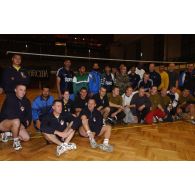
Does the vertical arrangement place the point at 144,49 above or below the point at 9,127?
above

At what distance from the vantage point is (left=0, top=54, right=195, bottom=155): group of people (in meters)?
3.63

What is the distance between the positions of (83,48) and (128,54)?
477cm

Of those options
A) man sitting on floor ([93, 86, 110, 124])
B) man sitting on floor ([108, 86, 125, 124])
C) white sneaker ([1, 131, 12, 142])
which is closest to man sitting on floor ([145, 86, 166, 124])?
man sitting on floor ([108, 86, 125, 124])

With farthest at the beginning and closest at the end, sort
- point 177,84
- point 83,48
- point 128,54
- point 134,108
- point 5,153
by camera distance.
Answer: point 128,54 → point 83,48 → point 177,84 → point 134,108 → point 5,153

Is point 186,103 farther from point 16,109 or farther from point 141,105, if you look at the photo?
point 16,109

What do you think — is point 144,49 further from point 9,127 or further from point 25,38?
point 9,127

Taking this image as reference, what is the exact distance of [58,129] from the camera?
3.62 m

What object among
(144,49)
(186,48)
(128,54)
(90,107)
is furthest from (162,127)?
(128,54)

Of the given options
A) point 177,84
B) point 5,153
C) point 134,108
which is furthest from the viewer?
point 177,84

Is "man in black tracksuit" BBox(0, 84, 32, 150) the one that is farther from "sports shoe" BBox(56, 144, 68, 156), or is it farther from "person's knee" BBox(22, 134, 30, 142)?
"sports shoe" BBox(56, 144, 68, 156)

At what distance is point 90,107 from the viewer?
392 cm

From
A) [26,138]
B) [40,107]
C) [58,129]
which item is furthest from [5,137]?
[58,129]

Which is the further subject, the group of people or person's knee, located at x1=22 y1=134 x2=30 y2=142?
person's knee, located at x1=22 y1=134 x2=30 y2=142

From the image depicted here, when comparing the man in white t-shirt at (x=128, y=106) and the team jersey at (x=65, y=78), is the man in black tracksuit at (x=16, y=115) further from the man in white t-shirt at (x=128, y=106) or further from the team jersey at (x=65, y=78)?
the man in white t-shirt at (x=128, y=106)
